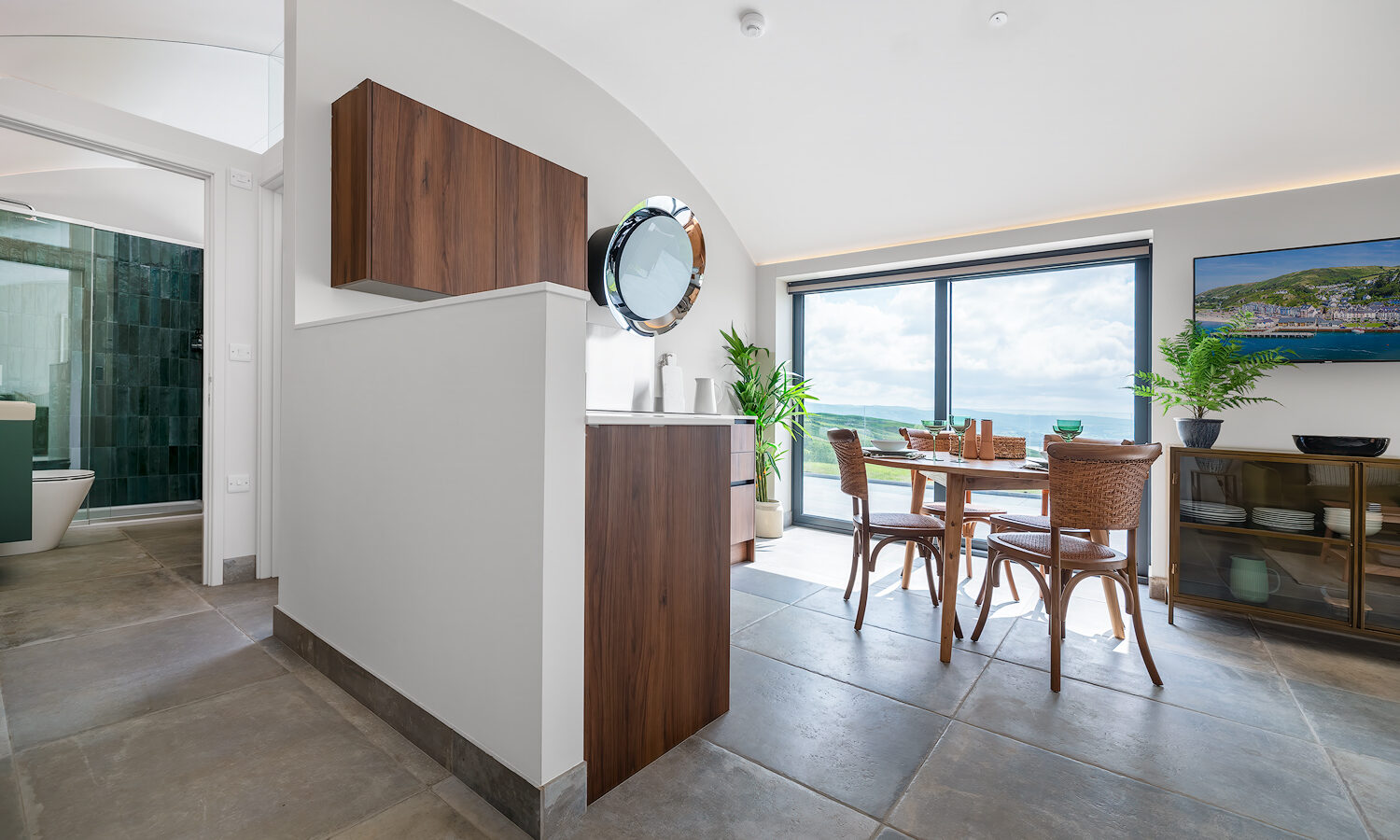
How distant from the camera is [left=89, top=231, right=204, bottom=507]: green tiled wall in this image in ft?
15.0

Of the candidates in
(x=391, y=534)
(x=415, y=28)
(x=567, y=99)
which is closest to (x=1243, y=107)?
(x=567, y=99)

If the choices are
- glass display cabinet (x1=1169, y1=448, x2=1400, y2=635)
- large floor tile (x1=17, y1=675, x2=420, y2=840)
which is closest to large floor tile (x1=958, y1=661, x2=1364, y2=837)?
glass display cabinet (x1=1169, y1=448, x2=1400, y2=635)

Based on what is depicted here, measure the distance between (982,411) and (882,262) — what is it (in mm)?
1323

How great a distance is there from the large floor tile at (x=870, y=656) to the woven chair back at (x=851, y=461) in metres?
0.64

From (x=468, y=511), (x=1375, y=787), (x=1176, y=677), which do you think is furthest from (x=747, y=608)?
(x=1375, y=787)

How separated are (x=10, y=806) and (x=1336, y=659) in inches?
173

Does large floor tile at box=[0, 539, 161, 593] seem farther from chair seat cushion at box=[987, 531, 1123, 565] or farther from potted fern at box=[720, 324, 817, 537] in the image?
chair seat cushion at box=[987, 531, 1123, 565]

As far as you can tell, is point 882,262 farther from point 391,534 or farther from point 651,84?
point 391,534

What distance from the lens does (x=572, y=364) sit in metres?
1.36

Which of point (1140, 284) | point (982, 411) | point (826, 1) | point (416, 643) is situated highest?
point (826, 1)

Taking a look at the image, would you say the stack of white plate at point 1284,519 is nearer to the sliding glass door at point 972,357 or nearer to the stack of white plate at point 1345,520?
the stack of white plate at point 1345,520

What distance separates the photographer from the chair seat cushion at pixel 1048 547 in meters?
2.31

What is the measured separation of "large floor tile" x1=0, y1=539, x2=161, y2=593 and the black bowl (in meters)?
6.03

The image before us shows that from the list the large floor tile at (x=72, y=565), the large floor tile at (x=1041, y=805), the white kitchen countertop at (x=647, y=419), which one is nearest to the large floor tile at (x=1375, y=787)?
the large floor tile at (x=1041, y=805)
